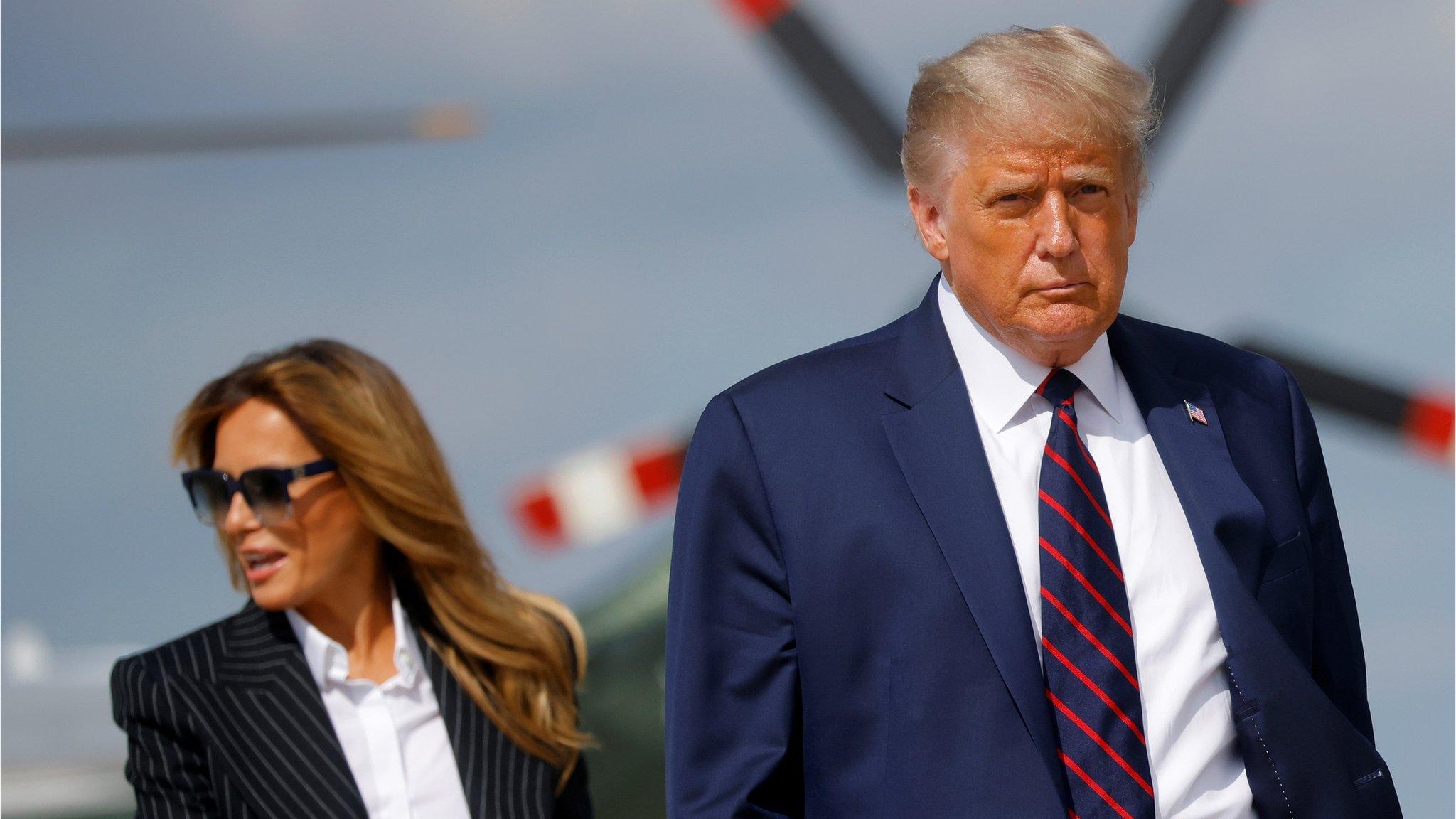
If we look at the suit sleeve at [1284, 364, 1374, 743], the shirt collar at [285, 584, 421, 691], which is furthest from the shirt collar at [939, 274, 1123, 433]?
the shirt collar at [285, 584, 421, 691]

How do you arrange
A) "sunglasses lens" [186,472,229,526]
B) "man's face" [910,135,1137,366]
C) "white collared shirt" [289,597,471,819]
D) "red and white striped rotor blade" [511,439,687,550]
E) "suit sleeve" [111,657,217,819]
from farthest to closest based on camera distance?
"red and white striped rotor blade" [511,439,687,550]
"sunglasses lens" [186,472,229,526]
"white collared shirt" [289,597,471,819]
"suit sleeve" [111,657,217,819]
"man's face" [910,135,1137,366]

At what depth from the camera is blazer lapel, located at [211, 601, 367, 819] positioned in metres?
3.28

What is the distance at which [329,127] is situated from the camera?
37.4 feet

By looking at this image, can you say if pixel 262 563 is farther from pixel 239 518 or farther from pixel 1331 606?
pixel 1331 606

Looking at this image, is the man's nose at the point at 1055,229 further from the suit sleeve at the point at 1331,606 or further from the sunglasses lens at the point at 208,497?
the sunglasses lens at the point at 208,497

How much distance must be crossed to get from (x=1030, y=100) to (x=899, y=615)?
0.75 metres

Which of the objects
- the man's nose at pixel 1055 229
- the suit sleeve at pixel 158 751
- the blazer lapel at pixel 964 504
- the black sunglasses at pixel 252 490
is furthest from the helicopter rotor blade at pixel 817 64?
the man's nose at pixel 1055 229

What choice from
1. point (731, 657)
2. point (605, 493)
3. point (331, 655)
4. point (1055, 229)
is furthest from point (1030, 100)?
point (605, 493)

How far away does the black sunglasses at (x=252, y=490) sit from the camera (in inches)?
139

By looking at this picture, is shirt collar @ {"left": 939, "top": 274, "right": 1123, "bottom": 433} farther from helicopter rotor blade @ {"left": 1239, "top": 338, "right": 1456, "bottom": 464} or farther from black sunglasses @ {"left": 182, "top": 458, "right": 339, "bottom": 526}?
helicopter rotor blade @ {"left": 1239, "top": 338, "right": 1456, "bottom": 464}

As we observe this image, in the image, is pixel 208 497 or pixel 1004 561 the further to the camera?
pixel 208 497

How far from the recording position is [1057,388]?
230 cm

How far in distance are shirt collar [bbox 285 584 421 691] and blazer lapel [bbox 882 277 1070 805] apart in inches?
66.8

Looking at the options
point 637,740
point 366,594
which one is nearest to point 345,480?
point 366,594
